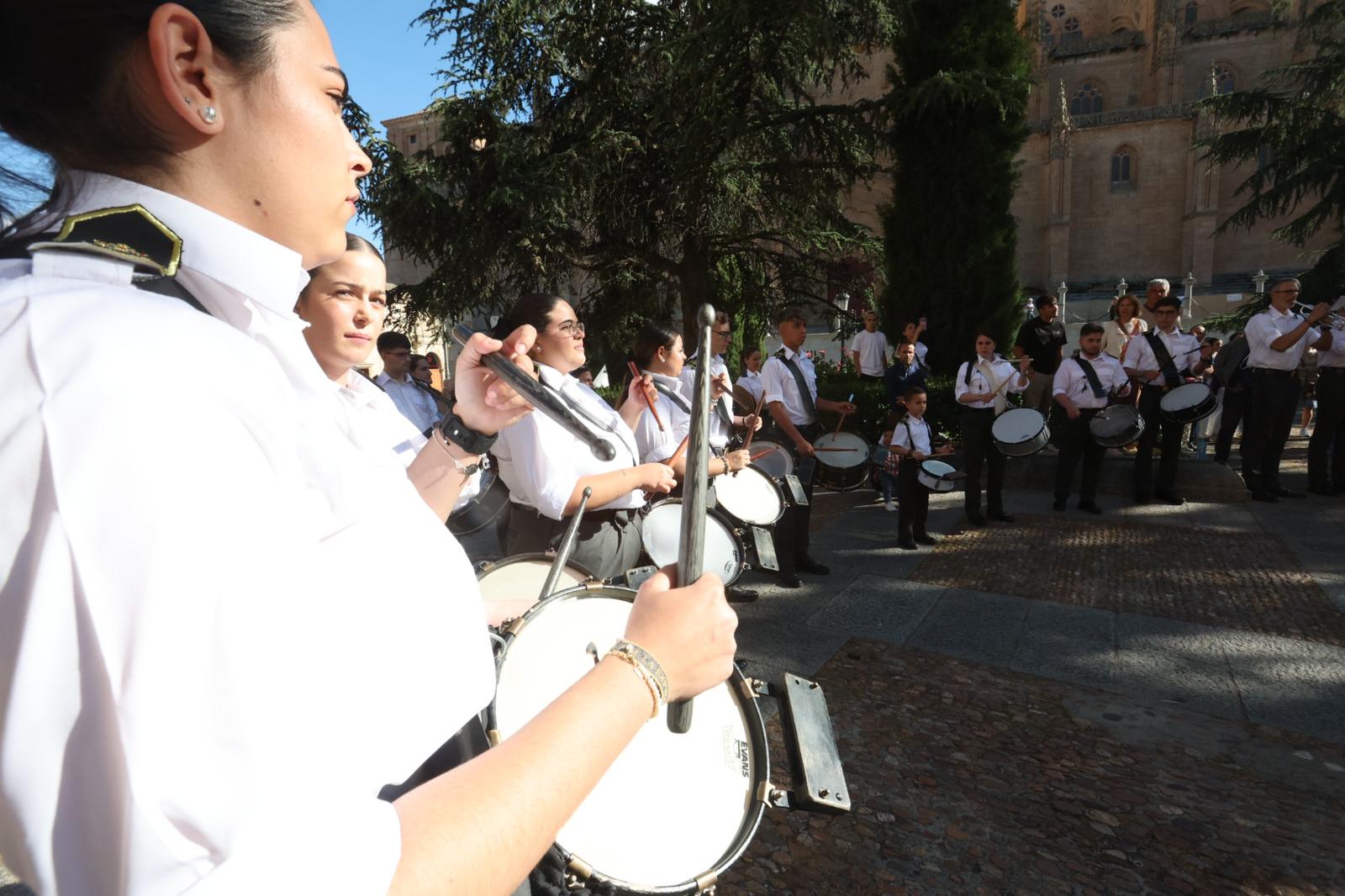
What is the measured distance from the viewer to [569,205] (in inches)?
519

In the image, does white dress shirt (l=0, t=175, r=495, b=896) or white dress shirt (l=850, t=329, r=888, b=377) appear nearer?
white dress shirt (l=0, t=175, r=495, b=896)

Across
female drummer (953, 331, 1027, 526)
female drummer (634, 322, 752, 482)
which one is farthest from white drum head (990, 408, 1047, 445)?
female drummer (634, 322, 752, 482)

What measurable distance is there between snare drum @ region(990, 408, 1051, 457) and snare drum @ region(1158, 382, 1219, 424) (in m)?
1.46

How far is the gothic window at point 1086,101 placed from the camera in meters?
45.2

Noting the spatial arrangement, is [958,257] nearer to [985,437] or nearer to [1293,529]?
[985,437]

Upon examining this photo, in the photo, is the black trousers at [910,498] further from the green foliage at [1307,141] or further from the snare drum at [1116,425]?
the green foliage at [1307,141]

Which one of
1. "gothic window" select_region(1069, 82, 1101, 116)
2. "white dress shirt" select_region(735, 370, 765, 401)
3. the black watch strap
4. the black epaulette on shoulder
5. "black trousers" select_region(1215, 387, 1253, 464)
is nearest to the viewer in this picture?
the black epaulette on shoulder

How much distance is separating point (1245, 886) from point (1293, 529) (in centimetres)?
632

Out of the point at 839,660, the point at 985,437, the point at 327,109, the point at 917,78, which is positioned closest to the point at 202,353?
the point at 327,109

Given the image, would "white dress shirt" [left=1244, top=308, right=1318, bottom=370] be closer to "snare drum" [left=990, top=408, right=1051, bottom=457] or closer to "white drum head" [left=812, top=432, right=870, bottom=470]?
"snare drum" [left=990, top=408, right=1051, bottom=457]

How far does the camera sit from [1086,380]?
320 inches

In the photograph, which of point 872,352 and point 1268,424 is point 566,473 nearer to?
point 1268,424

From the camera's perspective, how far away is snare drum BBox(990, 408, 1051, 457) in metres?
7.70

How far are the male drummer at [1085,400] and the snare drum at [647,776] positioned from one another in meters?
7.54
